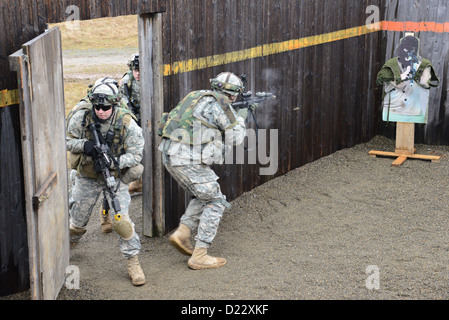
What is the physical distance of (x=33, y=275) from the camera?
15.8 ft

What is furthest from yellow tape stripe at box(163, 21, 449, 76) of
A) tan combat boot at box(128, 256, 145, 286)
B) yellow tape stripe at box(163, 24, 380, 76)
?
tan combat boot at box(128, 256, 145, 286)

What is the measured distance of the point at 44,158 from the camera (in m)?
5.06

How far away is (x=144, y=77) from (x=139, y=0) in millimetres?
828

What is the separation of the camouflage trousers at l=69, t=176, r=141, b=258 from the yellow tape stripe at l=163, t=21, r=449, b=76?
1476 millimetres

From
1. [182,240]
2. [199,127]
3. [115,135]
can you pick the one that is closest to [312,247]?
[182,240]

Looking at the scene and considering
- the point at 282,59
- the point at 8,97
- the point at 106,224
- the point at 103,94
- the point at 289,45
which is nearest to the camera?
the point at 8,97

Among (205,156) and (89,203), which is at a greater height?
(205,156)

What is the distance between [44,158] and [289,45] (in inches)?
194

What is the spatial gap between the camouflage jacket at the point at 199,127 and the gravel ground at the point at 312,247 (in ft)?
3.74

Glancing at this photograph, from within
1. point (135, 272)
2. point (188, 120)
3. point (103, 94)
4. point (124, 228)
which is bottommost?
point (135, 272)

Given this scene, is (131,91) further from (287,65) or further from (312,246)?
(312,246)

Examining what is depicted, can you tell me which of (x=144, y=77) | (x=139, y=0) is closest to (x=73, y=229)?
(x=144, y=77)

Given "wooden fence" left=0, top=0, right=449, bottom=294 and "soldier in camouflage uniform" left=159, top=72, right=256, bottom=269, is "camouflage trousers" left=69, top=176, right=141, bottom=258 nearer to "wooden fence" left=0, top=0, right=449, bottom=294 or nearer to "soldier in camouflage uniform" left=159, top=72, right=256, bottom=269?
"soldier in camouflage uniform" left=159, top=72, right=256, bottom=269

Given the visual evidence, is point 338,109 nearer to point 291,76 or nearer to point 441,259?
point 291,76
